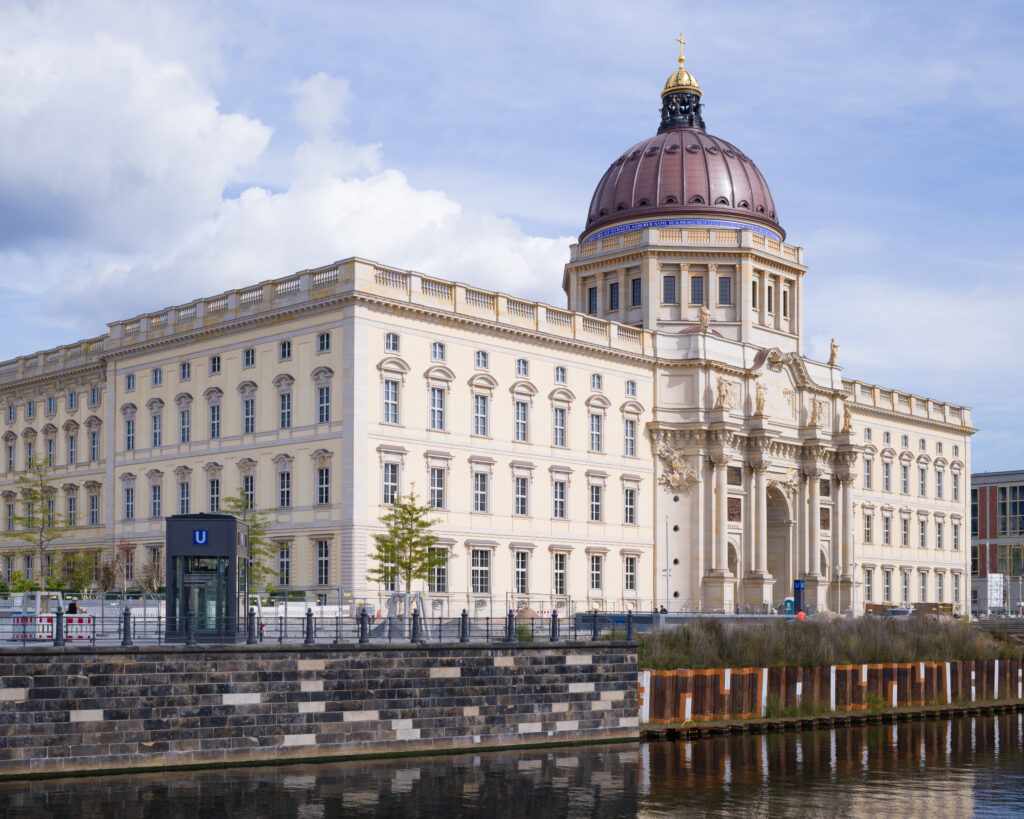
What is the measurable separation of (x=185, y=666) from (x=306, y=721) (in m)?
3.77

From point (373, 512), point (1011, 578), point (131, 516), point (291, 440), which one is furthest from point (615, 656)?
point (1011, 578)

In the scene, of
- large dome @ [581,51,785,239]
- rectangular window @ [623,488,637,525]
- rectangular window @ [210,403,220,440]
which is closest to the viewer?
rectangular window @ [210,403,220,440]

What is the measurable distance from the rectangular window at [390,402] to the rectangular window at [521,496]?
367 inches

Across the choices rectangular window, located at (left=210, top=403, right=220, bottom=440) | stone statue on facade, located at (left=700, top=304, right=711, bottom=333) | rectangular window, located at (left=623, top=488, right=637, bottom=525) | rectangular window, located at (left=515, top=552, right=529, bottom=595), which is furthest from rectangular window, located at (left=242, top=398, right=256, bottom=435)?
Result: stone statue on facade, located at (left=700, top=304, right=711, bottom=333)

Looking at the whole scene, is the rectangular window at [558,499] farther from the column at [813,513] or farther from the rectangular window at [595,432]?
the column at [813,513]

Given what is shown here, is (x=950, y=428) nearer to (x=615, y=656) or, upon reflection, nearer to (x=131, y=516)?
(x=131, y=516)

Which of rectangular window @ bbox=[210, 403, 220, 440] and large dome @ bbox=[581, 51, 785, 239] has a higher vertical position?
large dome @ bbox=[581, 51, 785, 239]

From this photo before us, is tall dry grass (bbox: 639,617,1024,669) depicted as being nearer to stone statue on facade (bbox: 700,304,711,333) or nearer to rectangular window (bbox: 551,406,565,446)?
rectangular window (bbox: 551,406,565,446)

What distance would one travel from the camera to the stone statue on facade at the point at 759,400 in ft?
299

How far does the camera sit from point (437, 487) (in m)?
73.3

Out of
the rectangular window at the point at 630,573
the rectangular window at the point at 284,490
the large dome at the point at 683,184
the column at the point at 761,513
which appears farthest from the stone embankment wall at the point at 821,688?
the large dome at the point at 683,184

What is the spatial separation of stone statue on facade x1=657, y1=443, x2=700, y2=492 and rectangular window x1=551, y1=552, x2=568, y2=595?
1015cm

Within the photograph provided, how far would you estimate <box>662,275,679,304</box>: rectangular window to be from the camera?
322ft

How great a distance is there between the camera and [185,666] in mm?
38094
